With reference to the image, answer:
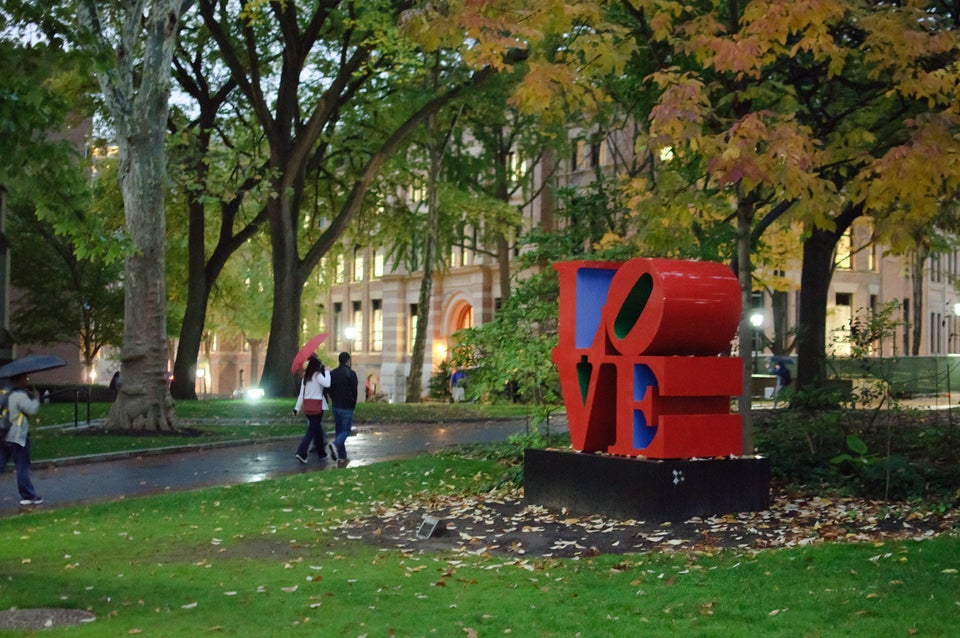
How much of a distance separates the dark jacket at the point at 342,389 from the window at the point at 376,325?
154ft

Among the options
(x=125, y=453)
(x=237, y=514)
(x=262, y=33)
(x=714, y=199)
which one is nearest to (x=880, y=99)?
(x=714, y=199)

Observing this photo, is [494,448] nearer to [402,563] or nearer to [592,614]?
[402,563]

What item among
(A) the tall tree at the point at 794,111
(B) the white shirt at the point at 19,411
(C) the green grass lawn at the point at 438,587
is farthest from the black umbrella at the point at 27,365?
(A) the tall tree at the point at 794,111

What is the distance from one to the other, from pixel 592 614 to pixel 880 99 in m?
10.0

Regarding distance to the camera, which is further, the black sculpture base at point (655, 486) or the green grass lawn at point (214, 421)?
the green grass lawn at point (214, 421)

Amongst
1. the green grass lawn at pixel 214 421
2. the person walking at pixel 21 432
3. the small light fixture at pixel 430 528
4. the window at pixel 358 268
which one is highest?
the window at pixel 358 268

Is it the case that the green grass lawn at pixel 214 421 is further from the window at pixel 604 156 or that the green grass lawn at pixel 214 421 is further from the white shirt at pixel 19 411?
the window at pixel 604 156

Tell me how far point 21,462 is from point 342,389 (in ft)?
19.9

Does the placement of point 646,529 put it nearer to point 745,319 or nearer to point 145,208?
point 745,319

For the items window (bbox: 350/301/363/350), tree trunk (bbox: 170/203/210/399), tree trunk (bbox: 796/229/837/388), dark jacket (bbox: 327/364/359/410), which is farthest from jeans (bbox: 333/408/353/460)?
window (bbox: 350/301/363/350)

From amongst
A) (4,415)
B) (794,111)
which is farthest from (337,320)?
(794,111)

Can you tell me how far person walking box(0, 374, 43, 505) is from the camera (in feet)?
46.3

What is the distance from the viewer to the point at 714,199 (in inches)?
579

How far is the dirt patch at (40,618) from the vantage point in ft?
25.3
